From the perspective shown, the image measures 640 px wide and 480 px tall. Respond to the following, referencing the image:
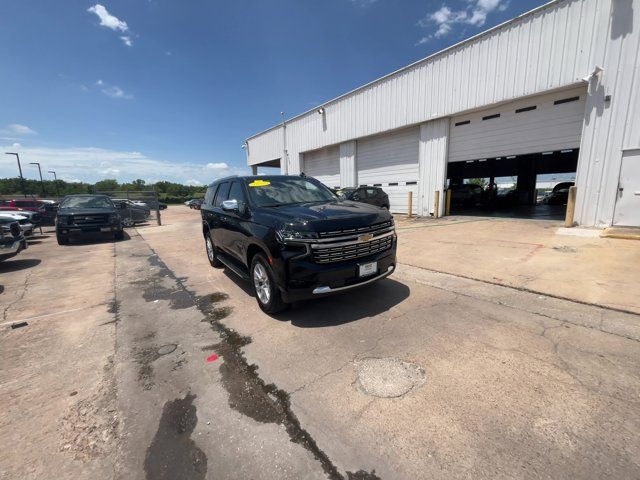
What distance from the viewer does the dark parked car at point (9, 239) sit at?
6349mm

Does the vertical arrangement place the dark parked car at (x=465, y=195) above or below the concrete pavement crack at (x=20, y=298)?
above

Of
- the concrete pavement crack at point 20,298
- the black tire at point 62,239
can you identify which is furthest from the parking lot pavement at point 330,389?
the black tire at point 62,239

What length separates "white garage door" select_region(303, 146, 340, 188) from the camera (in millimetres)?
18717

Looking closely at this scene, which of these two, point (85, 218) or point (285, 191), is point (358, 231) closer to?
point (285, 191)

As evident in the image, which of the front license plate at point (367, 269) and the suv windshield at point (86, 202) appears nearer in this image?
A: the front license plate at point (367, 269)

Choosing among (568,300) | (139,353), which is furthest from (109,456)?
(568,300)

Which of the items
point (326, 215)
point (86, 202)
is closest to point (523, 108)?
point (326, 215)

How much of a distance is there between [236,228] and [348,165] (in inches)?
543

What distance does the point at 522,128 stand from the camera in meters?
10.2

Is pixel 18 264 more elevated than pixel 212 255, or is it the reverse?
pixel 212 255

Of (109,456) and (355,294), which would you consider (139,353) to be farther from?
(355,294)

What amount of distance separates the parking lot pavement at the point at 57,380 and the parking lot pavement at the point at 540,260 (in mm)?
5073

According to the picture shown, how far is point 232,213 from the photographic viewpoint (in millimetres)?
Result: 4609

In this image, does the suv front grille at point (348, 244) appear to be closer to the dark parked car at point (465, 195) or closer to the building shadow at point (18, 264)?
the building shadow at point (18, 264)
